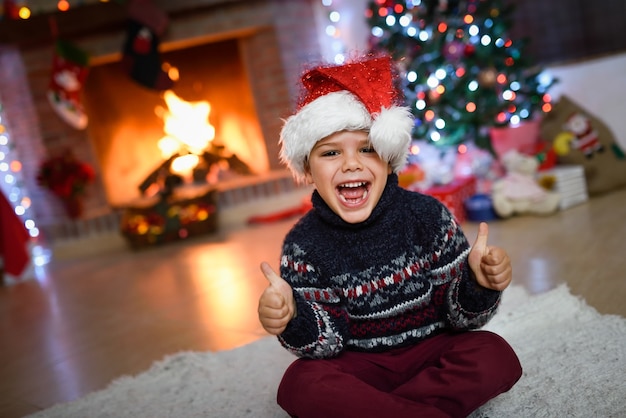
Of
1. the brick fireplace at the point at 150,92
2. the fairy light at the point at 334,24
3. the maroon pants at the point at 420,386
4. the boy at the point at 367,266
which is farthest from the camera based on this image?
the fairy light at the point at 334,24

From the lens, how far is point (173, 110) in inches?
175

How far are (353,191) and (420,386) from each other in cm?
40

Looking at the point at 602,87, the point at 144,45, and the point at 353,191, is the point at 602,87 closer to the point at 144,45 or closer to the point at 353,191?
the point at 353,191

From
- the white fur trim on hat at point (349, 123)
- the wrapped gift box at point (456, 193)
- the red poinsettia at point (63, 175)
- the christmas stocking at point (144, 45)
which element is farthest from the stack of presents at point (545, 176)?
the red poinsettia at point (63, 175)

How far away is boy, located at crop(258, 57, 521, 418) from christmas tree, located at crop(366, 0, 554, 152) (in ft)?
5.89

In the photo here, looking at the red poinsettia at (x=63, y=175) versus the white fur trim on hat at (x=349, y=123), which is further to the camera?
the red poinsettia at (x=63, y=175)

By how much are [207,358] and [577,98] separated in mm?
2618

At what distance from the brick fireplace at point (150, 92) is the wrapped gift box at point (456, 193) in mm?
1436

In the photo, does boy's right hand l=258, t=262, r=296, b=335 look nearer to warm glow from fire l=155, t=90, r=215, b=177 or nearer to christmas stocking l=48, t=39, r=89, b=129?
christmas stocking l=48, t=39, r=89, b=129

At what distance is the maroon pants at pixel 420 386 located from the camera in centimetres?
104

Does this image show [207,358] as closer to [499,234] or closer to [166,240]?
[499,234]

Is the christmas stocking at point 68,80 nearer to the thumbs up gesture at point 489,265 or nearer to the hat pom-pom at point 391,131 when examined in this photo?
the hat pom-pom at point 391,131

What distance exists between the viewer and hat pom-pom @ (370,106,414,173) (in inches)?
46.1

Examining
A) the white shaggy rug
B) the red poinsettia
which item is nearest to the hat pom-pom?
the white shaggy rug
